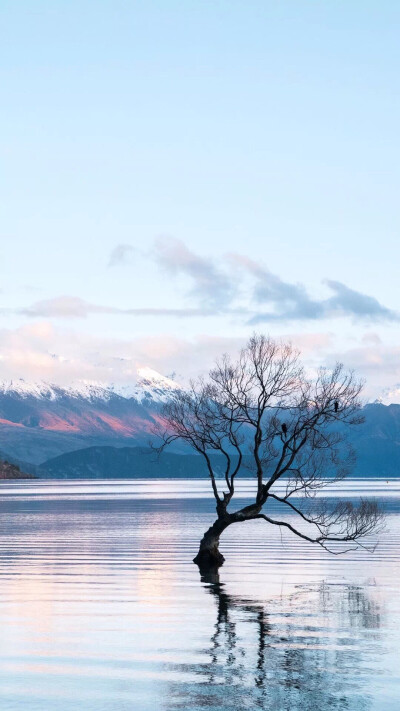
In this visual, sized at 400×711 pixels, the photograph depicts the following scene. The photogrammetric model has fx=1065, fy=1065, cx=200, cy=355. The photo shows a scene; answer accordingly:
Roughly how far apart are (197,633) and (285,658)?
18.0ft

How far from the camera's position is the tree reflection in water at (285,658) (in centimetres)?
2547

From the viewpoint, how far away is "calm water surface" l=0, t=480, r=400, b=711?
85.6 ft

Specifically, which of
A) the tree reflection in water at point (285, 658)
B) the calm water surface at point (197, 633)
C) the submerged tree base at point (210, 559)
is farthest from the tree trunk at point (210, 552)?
the tree reflection in water at point (285, 658)

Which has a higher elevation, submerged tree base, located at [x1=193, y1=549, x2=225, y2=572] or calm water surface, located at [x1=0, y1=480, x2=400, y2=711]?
submerged tree base, located at [x1=193, y1=549, x2=225, y2=572]

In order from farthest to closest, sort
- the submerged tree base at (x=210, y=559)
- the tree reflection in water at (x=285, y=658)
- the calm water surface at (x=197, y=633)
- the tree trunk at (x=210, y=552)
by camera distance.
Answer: the submerged tree base at (x=210, y=559), the tree trunk at (x=210, y=552), the calm water surface at (x=197, y=633), the tree reflection in water at (x=285, y=658)

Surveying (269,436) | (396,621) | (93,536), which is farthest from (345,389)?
(93,536)

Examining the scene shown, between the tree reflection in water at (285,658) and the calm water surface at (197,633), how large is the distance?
0.05m

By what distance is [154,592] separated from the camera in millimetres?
48031

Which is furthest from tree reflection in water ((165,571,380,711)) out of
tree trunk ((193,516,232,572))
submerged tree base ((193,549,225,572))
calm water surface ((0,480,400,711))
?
submerged tree base ((193,549,225,572))

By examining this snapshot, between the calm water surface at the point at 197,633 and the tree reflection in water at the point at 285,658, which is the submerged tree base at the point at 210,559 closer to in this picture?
the calm water surface at the point at 197,633

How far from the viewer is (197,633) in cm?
3528

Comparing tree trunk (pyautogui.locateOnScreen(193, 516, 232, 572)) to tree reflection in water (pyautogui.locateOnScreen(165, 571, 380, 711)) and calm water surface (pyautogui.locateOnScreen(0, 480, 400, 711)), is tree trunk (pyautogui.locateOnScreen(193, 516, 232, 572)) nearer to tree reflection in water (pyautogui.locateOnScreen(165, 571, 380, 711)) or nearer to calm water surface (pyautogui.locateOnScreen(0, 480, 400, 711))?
calm water surface (pyautogui.locateOnScreen(0, 480, 400, 711))

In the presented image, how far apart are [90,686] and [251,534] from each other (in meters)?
74.4

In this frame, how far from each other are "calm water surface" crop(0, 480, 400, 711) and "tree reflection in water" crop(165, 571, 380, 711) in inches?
2.0
